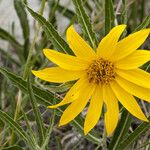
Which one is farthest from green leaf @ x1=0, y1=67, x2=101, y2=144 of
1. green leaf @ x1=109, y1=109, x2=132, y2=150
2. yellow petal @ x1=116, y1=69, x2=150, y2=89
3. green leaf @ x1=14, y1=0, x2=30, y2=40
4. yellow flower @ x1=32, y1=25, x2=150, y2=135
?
green leaf @ x1=14, y1=0, x2=30, y2=40

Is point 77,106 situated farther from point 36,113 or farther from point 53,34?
point 53,34

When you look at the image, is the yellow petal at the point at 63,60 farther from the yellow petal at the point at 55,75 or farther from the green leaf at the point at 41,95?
the green leaf at the point at 41,95

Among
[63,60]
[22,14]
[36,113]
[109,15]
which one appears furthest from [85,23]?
[22,14]

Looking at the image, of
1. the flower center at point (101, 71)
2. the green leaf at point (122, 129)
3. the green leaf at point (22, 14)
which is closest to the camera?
the flower center at point (101, 71)

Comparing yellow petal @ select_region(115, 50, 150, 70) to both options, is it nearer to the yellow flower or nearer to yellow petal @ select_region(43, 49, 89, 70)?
the yellow flower

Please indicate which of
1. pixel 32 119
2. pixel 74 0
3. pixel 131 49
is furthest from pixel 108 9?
pixel 32 119

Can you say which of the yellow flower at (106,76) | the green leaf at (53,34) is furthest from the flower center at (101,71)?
the green leaf at (53,34)
